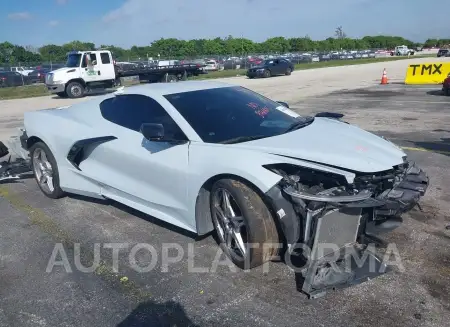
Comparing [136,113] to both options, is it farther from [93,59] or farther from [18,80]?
[18,80]

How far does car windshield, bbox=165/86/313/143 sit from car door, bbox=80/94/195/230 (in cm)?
20

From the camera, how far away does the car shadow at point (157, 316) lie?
2.86 metres

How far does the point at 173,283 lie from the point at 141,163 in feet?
4.06

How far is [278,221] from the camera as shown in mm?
3211

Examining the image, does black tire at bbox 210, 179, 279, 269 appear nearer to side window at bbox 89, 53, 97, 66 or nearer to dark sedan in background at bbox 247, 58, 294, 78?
side window at bbox 89, 53, 97, 66

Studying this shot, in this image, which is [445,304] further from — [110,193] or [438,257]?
[110,193]

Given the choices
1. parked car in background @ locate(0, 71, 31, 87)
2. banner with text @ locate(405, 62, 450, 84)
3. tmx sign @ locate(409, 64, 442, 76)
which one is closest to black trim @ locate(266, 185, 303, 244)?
banner with text @ locate(405, 62, 450, 84)

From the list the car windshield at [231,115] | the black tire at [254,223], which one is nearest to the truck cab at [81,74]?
the car windshield at [231,115]

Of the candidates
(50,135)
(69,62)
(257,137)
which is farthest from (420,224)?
(69,62)

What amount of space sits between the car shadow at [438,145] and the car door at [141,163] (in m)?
5.12

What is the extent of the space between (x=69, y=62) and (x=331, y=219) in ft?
67.2

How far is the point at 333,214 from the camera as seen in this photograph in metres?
3.06

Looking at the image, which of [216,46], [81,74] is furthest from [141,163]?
[216,46]

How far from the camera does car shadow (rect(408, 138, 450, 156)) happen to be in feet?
23.5
